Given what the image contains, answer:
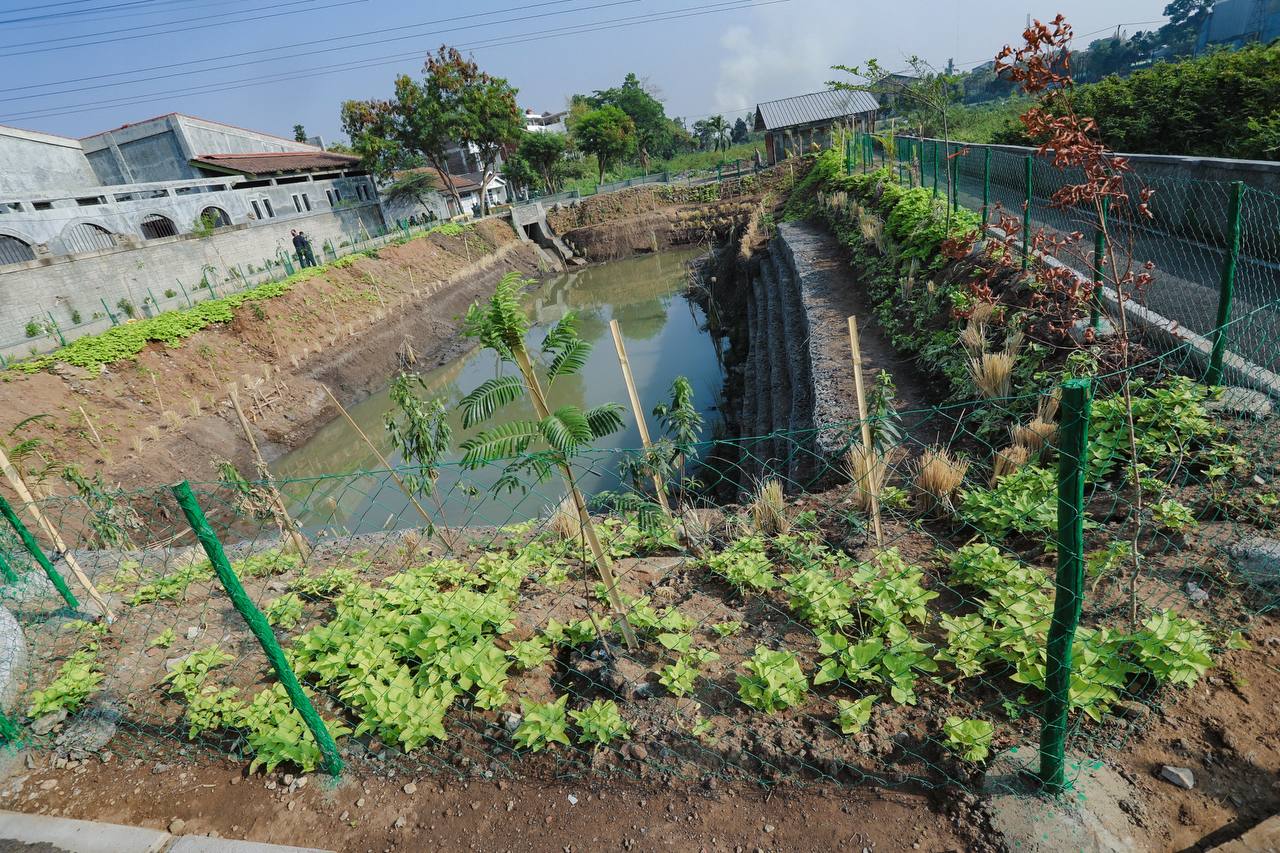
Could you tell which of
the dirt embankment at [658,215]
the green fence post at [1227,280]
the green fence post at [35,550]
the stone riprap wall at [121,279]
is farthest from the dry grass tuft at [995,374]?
the dirt embankment at [658,215]

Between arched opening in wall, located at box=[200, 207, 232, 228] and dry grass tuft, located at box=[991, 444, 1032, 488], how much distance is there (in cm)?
2555

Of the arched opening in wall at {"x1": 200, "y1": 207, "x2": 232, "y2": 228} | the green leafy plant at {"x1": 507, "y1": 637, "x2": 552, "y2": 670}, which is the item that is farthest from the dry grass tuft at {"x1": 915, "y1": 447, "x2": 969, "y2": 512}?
the arched opening in wall at {"x1": 200, "y1": 207, "x2": 232, "y2": 228}

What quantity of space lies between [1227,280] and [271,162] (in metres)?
34.8

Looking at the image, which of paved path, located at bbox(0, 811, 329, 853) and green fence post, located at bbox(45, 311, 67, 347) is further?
green fence post, located at bbox(45, 311, 67, 347)

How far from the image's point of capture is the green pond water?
8641mm

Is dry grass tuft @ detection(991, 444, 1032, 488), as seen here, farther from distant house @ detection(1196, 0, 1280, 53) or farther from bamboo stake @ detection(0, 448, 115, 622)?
distant house @ detection(1196, 0, 1280, 53)

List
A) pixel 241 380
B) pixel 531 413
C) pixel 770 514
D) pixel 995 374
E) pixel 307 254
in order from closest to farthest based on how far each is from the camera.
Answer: pixel 770 514
pixel 995 374
pixel 531 413
pixel 241 380
pixel 307 254

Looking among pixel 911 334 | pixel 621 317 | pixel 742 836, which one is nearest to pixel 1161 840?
pixel 742 836

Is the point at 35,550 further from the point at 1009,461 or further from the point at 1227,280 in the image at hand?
the point at 1227,280

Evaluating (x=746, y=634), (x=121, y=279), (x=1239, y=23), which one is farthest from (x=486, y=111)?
(x=1239, y=23)

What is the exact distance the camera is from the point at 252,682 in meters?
3.50

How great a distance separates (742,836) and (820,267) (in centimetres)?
1153

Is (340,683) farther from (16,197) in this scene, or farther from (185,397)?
(16,197)

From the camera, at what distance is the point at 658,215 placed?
106ft
